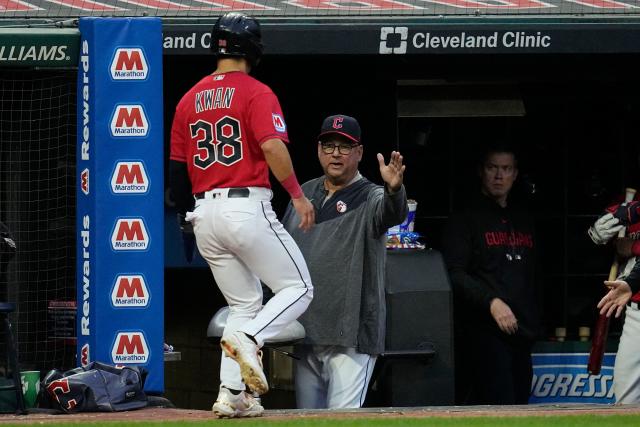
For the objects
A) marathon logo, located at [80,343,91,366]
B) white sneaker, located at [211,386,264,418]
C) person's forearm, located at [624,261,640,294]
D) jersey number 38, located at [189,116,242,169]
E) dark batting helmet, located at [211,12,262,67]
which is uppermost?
dark batting helmet, located at [211,12,262,67]

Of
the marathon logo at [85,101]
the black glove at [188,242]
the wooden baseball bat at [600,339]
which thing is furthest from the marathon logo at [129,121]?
the wooden baseball bat at [600,339]

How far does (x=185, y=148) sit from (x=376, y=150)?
314 centimetres

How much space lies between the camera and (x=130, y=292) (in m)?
7.88

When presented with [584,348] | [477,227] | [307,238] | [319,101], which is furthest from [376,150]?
[307,238]

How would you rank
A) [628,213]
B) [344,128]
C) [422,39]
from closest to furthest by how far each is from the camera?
1. [344,128]
2. [628,213]
3. [422,39]

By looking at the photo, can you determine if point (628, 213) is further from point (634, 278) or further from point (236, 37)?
point (236, 37)

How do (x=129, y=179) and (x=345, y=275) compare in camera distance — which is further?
(x=129, y=179)

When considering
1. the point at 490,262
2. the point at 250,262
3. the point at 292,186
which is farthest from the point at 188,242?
the point at 292,186

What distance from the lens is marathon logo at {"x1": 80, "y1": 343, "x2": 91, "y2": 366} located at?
787 centimetres

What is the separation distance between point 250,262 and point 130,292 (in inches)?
61.2

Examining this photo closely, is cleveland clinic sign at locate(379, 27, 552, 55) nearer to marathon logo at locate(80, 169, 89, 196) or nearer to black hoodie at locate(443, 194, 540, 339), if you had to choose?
black hoodie at locate(443, 194, 540, 339)

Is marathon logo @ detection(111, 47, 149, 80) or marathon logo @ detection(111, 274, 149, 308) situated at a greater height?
marathon logo @ detection(111, 47, 149, 80)

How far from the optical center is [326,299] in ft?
24.0

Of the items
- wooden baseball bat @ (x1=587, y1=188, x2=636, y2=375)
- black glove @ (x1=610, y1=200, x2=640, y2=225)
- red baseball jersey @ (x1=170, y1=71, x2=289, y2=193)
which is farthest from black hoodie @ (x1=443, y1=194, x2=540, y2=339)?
red baseball jersey @ (x1=170, y1=71, x2=289, y2=193)
